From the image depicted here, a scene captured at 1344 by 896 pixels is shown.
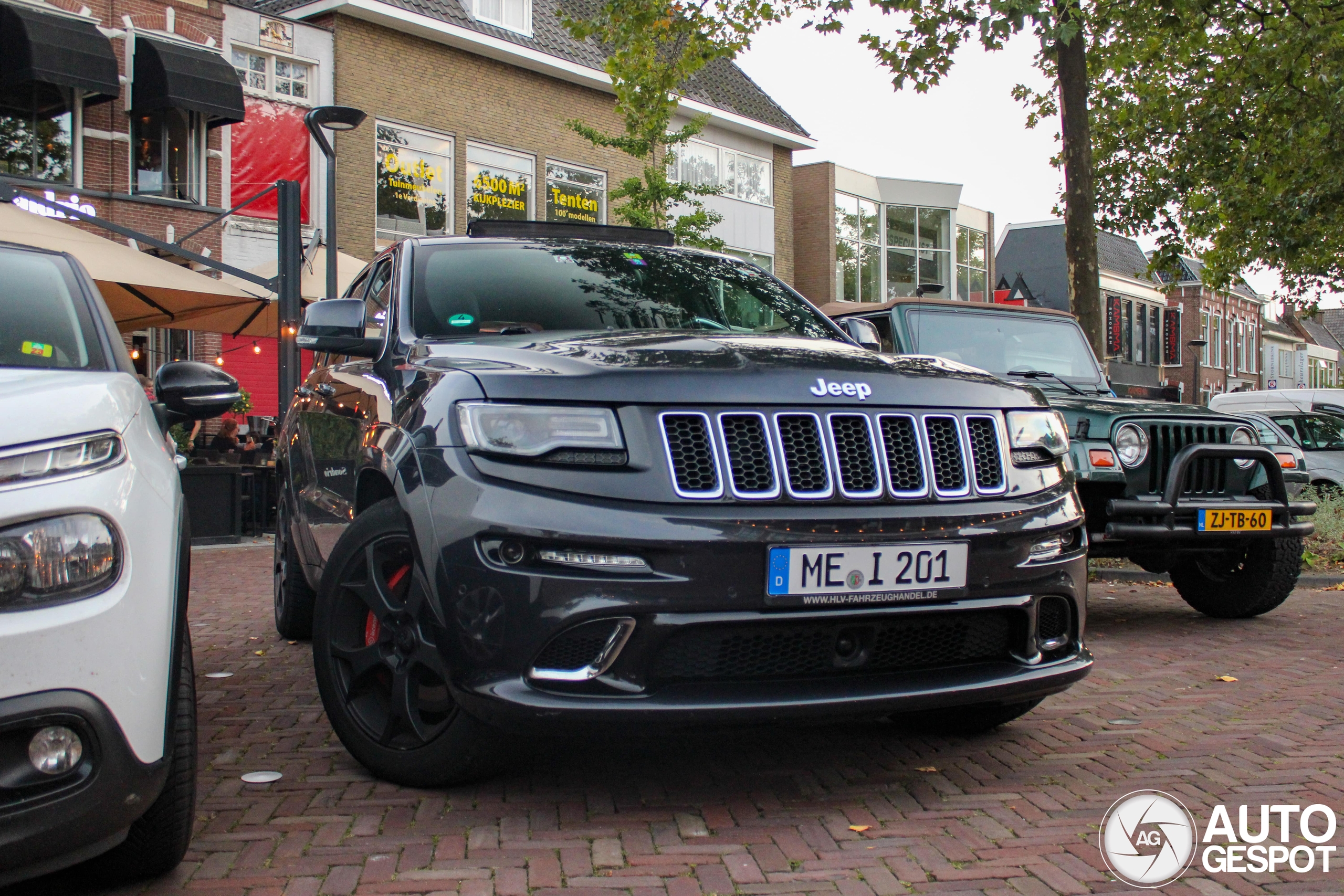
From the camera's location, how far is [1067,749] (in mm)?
3980

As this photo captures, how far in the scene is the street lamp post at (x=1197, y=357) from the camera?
39.4 metres

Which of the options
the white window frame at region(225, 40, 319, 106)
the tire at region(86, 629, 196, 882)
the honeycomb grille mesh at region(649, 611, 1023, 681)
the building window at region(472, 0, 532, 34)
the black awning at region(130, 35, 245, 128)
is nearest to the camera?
the tire at region(86, 629, 196, 882)

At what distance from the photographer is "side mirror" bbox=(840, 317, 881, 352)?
464cm

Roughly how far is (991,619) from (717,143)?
28017 mm

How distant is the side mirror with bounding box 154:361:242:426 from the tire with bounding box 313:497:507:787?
560 mm

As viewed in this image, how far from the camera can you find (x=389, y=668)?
3.31 metres

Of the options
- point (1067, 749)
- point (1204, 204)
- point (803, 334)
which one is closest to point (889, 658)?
point (1067, 749)

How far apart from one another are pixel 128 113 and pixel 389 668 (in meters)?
17.8

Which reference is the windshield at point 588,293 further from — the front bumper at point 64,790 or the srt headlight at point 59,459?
the front bumper at point 64,790

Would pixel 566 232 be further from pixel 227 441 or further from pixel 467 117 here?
pixel 467 117

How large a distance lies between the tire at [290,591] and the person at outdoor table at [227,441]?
8.64 metres

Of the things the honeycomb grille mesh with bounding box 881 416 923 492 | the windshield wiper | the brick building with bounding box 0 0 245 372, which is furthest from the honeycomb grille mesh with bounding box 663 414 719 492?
the brick building with bounding box 0 0 245 372

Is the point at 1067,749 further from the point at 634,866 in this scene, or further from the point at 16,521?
the point at 16,521

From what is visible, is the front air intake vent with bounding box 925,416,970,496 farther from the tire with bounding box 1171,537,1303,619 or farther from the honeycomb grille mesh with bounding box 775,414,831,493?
the tire with bounding box 1171,537,1303,619
